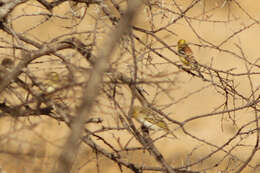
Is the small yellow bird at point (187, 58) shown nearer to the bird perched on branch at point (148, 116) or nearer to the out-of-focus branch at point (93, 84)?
the bird perched on branch at point (148, 116)

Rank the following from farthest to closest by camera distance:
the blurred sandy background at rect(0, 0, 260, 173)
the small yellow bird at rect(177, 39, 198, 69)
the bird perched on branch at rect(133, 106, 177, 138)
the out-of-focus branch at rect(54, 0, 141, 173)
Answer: the blurred sandy background at rect(0, 0, 260, 173)
the small yellow bird at rect(177, 39, 198, 69)
the bird perched on branch at rect(133, 106, 177, 138)
the out-of-focus branch at rect(54, 0, 141, 173)

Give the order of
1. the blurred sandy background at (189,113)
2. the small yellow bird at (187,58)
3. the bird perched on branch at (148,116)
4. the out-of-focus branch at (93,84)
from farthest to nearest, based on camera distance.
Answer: the blurred sandy background at (189,113), the small yellow bird at (187,58), the bird perched on branch at (148,116), the out-of-focus branch at (93,84)

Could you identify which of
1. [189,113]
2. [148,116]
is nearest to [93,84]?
[148,116]

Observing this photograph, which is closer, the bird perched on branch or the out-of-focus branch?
the out-of-focus branch

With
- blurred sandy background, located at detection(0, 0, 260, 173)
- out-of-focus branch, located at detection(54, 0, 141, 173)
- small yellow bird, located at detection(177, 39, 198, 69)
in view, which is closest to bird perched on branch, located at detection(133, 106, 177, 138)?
small yellow bird, located at detection(177, 39, 198, 69)

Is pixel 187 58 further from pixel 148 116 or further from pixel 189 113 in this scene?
pixel 189 113

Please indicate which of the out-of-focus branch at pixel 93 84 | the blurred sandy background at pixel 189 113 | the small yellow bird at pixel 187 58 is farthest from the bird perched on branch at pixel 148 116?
the out-of-focus branch at pixel 93 84

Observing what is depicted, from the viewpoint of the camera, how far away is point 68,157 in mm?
901

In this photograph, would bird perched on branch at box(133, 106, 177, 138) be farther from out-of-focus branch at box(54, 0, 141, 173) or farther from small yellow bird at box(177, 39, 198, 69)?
out-of-focus branch at box(54, 0, 141, 173)

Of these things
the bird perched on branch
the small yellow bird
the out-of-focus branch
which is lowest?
the out-of-focus branch

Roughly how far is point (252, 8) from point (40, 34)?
359 centimetres

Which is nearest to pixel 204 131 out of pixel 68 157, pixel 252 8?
pixel 252 8

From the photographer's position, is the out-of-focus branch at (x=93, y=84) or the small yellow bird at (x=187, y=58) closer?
the out-of-focus branch at (x=93, y=84)

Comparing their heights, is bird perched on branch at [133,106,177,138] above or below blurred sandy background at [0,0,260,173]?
below
